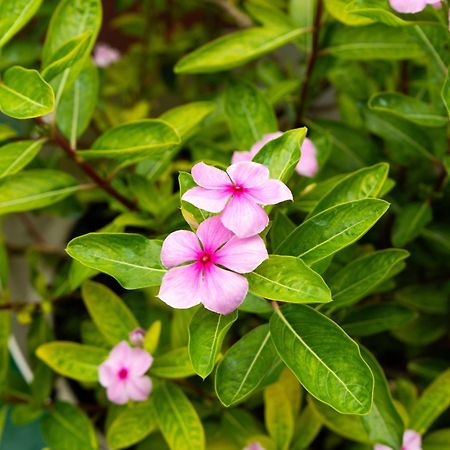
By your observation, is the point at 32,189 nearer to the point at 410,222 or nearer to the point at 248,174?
the point at 248,174

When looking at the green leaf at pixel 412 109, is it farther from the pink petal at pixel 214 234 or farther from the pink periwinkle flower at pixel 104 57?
the pink periwinkle flower at pixel 104 57

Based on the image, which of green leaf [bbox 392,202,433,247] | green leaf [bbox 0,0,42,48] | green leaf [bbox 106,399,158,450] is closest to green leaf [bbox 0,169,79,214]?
green leaf [bbox 0,0,42,48]

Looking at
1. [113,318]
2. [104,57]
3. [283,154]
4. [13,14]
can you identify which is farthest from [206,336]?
[104,57]

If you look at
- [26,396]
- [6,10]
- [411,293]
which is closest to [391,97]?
[411,293]

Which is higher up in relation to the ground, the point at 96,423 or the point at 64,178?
the point at 64,178

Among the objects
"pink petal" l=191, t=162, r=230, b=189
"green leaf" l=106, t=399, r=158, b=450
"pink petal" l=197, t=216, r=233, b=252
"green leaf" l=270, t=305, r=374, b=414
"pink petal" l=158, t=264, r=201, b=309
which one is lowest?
"green leaf" l=106, t=399, r=158, b=450

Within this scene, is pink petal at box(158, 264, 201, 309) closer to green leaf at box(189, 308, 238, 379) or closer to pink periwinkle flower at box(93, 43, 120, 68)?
green leaf at box(189, 308, 238, 379)

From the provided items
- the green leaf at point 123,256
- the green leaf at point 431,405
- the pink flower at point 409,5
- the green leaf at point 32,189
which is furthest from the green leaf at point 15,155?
the green leaf at point 431,405

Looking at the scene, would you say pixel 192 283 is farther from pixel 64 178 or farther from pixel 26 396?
pixel 26 396
